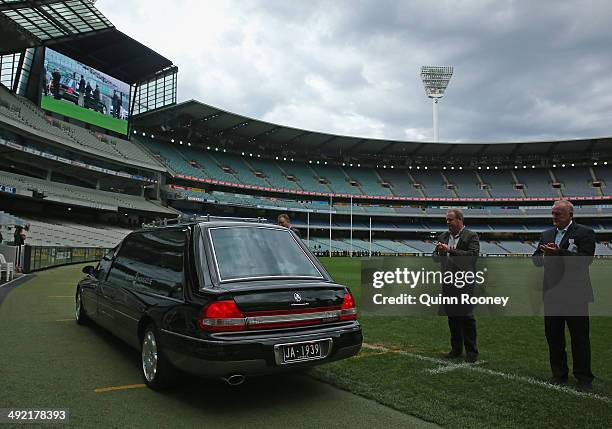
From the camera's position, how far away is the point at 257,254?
4547 millimetres

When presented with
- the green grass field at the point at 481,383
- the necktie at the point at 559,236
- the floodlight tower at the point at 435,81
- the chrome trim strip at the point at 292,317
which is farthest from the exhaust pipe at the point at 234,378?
the floodlight tower at the point at 435,81

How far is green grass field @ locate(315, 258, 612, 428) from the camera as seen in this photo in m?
3.60

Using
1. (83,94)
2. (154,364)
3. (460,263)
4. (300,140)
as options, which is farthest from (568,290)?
(300,140)

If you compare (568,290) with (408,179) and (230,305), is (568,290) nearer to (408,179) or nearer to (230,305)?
(230,305)

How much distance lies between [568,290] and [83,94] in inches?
1963

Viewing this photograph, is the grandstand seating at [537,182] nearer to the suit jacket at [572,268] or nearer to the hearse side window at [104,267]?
the suit jacket at [572,268]

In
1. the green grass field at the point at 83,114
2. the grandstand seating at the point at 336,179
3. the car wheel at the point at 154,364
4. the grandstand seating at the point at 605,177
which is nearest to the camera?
the car wheel at the point at 154,364

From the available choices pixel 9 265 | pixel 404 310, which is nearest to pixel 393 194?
pixel 9 265

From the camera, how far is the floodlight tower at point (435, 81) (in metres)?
77.6

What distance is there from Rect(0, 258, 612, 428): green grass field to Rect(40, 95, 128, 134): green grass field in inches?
1695

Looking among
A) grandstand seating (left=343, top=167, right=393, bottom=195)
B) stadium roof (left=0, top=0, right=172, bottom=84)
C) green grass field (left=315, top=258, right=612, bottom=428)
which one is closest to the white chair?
green grass field (left=315, top=258, right=612, bottom=428)

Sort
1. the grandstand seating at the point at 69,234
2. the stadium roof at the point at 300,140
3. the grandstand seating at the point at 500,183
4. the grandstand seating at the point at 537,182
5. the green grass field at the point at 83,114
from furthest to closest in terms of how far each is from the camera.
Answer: the grandstand seating at the point at 500,183 < the grandstand seating at the point at 537,182 < the stadium roof at the point at 300,140 < the green grass field at the point at 83,114 < the grandstand seating at the point at 69,234

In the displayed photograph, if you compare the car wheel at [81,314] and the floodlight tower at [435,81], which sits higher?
the floodlight tower at [435,81]

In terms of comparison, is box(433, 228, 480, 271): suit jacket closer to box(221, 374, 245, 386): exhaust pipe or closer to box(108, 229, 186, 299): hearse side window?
box(221, 374, 245, 386): exhaust pipe
